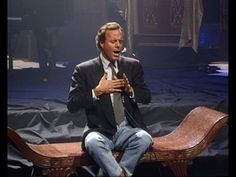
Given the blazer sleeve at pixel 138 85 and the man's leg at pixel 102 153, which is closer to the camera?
the man's leg at pixel 102 153

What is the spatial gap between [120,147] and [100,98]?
35cm

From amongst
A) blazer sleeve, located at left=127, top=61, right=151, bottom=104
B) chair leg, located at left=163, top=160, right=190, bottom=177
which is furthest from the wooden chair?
blazer sleeve, located at left=127, top=61, right=151, bottom=104

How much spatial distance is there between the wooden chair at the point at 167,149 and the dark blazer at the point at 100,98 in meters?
0.21

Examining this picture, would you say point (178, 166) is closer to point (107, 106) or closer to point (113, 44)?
point (107, 106)

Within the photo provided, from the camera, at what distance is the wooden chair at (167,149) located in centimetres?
267

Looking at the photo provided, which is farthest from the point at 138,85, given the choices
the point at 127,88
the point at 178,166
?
the point at 178,166

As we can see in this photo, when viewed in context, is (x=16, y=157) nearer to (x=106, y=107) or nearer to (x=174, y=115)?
(x=106, y=107)

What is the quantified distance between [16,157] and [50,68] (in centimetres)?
202

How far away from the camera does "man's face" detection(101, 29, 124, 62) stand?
278 cm

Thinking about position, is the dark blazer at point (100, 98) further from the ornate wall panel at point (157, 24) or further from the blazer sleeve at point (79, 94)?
the ornate wall panel at point (157, 24)

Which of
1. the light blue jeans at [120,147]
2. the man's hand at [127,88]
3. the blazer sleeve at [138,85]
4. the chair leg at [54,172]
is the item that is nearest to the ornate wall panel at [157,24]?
the blazer sleeve at [138,85]

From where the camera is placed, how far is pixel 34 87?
4320 mm

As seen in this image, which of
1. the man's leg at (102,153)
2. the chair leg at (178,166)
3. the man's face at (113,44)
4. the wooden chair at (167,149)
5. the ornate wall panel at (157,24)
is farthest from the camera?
the ornate wall panel at (157,24)

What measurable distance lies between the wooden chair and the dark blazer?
21cm
